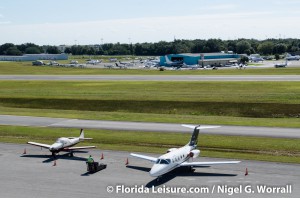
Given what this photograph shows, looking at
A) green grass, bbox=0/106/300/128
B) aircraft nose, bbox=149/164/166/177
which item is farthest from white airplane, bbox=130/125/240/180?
green grass, bbox=0/106/300/128

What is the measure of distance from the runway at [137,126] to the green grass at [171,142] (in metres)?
2.39

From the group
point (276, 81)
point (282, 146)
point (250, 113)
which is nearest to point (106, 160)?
point (282, 146)

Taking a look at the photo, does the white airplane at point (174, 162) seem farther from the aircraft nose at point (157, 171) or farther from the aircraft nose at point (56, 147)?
the aircraft nose at point (56, 147)

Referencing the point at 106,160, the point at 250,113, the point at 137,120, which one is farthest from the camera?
the point at 250,113

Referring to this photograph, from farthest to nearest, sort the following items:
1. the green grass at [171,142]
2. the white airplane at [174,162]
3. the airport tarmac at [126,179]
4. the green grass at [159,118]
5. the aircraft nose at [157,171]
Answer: the green grass at [159,118] < the green grass at [171,142] < the white airplane at [174,162] < the aircraft nose at [157,171] < the airport tarmac at [126,179]

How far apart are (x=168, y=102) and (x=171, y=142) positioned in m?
28.0

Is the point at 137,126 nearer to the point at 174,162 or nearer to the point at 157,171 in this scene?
the point at 174,162

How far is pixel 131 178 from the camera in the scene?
36.7 meters

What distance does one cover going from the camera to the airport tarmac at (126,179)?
32906mm

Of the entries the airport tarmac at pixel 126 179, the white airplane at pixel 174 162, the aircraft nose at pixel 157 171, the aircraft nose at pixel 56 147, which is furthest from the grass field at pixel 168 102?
the aircraft nose at pixel 157 171

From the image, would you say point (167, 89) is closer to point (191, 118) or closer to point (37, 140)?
point (191, 118)

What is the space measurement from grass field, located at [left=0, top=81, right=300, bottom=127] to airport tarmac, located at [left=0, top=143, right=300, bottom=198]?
882 inches

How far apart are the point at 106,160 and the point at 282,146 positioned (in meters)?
19.8

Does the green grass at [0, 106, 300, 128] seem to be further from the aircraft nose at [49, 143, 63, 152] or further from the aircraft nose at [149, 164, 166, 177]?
the aircraft nose at [149, 164, 166, 177]
